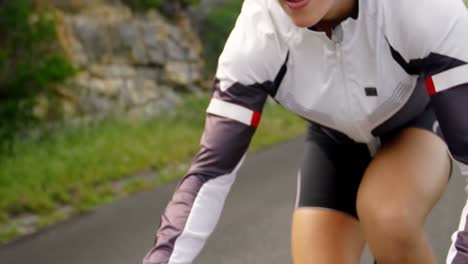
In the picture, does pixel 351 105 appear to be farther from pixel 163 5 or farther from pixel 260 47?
pixel 163 5

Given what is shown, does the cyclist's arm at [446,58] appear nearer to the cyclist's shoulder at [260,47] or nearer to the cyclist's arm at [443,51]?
the cyclist's arm at [443,51]

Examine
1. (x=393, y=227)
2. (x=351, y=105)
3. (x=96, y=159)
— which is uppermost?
(x=351, y=105)

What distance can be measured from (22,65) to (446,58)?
6990 millimetres

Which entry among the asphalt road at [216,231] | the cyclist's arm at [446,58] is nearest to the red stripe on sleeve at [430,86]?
the cyclist's arm at [446,58]

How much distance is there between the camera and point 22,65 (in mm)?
8758

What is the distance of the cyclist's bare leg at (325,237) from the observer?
283 cm

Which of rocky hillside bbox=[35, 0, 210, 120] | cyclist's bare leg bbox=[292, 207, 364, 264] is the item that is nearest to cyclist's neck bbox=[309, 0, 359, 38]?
cyclist's bare leg bbox=[292, 207, 364, 264]

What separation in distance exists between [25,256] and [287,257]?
6.13 ft

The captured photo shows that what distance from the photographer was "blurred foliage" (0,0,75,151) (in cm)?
872

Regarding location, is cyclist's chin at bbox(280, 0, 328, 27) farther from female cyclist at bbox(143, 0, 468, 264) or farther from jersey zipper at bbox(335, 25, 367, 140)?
jersey zipper at bbox(335, 25, 367, 140)

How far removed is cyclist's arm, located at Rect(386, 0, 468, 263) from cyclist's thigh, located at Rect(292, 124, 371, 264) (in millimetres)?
689

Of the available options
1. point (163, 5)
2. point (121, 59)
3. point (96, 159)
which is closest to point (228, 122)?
point (96, 159)

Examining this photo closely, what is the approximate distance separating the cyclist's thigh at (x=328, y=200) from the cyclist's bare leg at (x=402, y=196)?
0.49 feet

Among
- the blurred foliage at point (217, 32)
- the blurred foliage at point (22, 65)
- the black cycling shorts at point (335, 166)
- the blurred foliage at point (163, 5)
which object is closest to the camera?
the black cycling shorts at point (335, 166)
